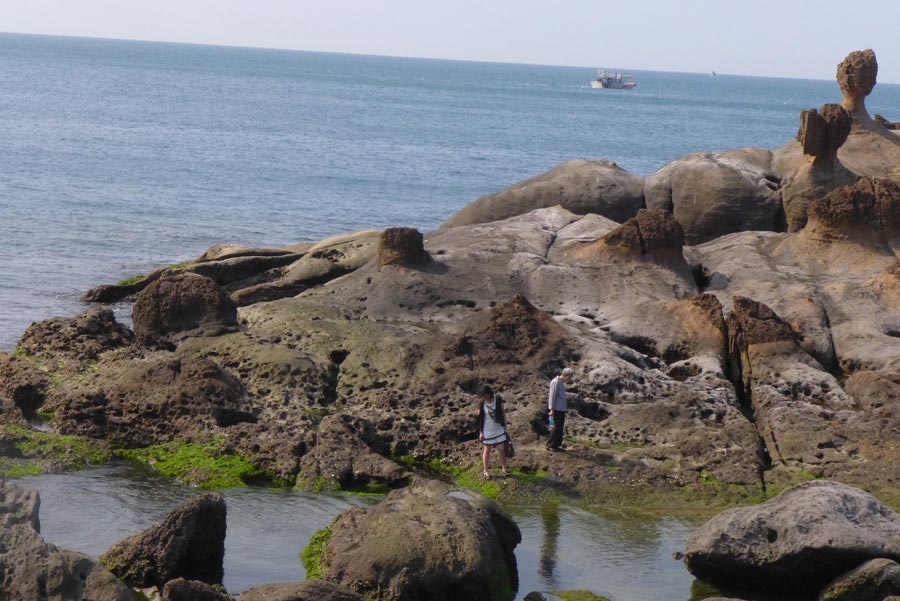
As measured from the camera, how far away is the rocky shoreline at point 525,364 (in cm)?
1941

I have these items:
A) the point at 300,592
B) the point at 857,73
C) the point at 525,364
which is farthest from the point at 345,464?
the point at 857,73

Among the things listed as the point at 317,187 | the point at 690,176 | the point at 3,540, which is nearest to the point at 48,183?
the point at 317,187

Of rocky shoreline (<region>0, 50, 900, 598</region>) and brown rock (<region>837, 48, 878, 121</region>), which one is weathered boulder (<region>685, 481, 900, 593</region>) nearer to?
rocky shoreline (<region>0, 50, 900, 598</region>)

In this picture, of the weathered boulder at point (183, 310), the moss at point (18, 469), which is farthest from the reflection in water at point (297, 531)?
the weathered boulder at point (183, 310)

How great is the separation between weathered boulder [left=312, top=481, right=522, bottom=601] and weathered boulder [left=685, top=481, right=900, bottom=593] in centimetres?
252

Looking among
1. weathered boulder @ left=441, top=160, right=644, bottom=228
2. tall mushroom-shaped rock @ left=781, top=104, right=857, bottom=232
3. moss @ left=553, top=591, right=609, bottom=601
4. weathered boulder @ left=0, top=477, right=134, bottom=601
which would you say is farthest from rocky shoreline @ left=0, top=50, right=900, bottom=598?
weathered boulder @ left=0, top=477, right=134, bottom=601

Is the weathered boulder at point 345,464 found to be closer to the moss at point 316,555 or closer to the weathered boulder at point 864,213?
the moss at point 316,555

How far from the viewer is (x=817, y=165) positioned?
31891 millimetres

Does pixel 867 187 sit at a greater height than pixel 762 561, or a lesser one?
greater

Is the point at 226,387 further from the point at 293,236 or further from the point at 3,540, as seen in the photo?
the point at 293,236

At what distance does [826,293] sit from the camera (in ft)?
83.4

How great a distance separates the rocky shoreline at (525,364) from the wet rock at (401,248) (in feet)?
0.19

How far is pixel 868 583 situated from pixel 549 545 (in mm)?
4215

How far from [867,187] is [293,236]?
25.9 metres
